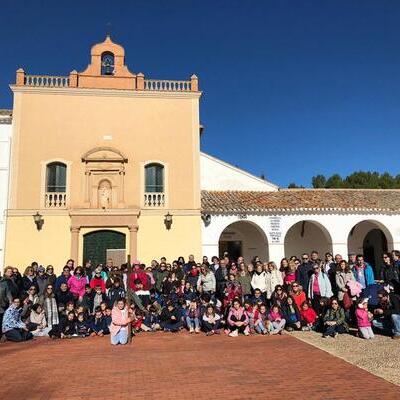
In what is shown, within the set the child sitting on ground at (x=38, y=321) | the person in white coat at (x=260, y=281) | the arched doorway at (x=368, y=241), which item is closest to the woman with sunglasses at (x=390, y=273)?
the person in white coat at (x=260, y=281)

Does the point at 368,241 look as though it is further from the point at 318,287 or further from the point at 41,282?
the point at 41,282

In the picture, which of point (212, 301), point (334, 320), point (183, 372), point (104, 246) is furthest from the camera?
point (104, 246)

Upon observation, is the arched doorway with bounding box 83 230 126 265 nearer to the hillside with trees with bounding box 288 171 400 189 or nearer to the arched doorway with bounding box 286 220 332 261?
the arched doorway with bounding box 286 220 332 261

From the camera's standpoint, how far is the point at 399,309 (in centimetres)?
917

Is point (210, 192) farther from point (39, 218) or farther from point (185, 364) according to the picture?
point (185, 364)

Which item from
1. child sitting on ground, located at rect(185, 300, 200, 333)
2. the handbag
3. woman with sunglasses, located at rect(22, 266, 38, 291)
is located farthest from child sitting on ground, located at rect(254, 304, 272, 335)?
woman with sunglasses, located at rect(22, 266, 38, 291)

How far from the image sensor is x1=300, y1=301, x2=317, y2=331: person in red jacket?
9914mm

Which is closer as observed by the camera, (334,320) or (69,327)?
(334,320)

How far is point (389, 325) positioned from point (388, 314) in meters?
0.28

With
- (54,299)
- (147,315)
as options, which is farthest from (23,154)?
(147,315)

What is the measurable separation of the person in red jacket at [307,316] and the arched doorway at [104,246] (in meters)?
7.37

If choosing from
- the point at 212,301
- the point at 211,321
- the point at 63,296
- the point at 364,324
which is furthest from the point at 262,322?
the point at 63,296

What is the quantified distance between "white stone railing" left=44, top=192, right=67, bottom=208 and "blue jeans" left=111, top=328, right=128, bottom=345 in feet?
24.2

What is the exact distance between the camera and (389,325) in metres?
9.32
